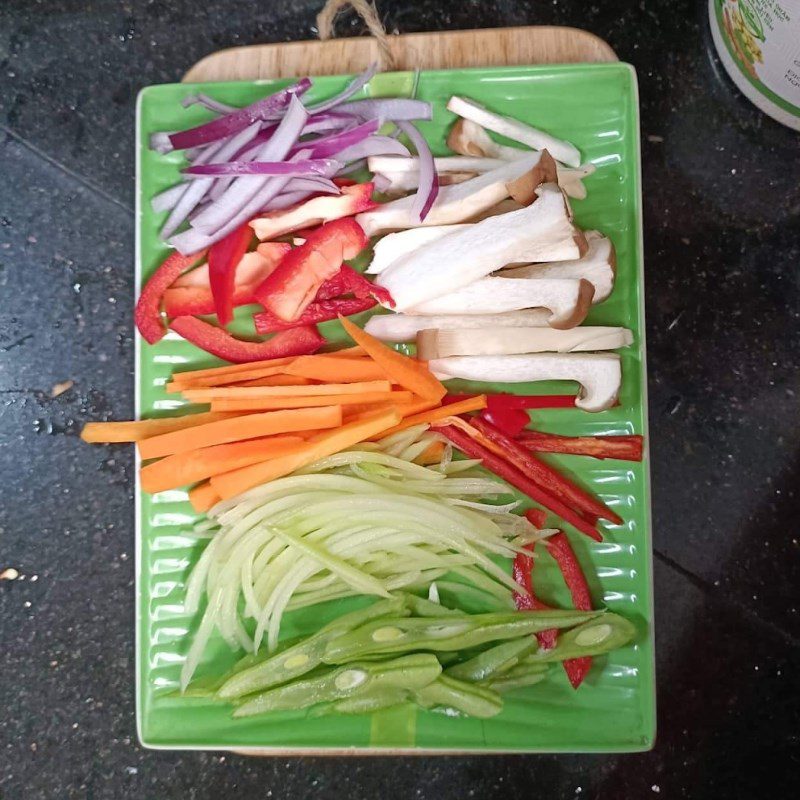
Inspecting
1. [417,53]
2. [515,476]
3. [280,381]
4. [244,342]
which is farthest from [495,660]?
[417,53]

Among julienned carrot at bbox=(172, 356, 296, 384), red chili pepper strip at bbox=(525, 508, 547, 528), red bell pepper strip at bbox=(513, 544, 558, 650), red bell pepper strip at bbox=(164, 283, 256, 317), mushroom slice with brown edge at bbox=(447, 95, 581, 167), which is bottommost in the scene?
red bell pepper strip at bbox=(513, 544, 558, 650)

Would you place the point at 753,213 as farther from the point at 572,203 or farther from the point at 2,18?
the point at 2,18

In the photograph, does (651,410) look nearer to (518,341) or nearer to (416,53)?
(518,341)

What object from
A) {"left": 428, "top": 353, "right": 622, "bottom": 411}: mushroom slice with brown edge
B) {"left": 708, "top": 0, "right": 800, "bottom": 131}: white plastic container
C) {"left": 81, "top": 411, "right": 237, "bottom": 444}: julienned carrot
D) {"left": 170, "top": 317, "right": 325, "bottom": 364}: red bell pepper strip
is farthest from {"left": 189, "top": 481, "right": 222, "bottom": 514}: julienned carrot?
{"left": 708, "top": 0, "right": 800, "bottom": 131}: white plastic container

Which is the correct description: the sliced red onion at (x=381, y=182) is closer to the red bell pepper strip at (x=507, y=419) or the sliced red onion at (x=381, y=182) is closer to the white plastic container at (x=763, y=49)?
the red bell pepper strip at (x=507, y=419)

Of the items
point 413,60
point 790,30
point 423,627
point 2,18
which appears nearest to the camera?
point 790,30

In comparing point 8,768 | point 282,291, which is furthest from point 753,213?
point 8,768

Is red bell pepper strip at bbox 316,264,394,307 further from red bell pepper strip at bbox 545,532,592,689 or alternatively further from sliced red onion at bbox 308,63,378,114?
red bell pepper strip at bbox 545,532,592,689
